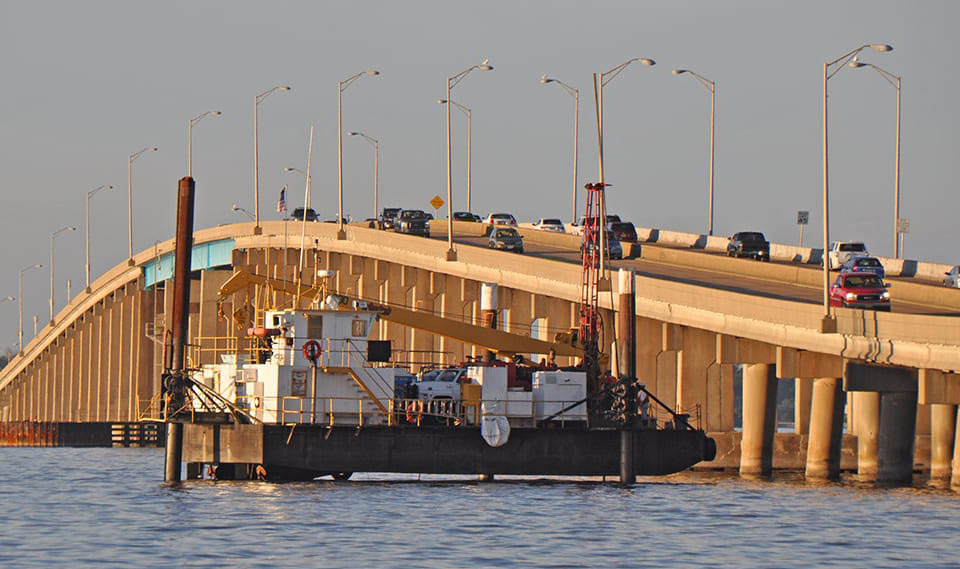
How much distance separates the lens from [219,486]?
59.1 meters

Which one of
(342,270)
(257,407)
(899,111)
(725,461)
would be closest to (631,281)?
(257,407)

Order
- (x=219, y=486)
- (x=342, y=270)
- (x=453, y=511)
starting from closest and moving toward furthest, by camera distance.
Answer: (x=453, y=511) → (x=219, y=486) → (x=342, y=270)

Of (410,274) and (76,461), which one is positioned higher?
(410,274)

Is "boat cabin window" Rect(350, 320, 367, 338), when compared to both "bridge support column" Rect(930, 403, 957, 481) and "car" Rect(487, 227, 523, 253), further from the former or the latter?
"car" Rect(487, 227, 523, 253)

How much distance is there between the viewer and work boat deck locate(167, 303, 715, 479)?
59.2m

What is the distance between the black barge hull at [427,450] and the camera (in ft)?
193

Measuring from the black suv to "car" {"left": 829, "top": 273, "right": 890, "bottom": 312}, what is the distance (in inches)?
2226

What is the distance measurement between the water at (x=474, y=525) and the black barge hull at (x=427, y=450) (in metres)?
0.87

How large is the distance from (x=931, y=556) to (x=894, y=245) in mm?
61264

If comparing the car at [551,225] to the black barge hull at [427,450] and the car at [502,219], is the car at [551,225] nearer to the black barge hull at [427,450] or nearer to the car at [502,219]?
the car at [502,219]

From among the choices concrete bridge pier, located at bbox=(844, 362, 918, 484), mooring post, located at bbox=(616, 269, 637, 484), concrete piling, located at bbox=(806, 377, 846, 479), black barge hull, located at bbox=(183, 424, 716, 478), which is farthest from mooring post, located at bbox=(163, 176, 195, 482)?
concrete piling, located at bbox=(806, 377, 846, 479)

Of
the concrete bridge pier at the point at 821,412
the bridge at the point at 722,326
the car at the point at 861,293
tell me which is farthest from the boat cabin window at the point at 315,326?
the car at the point at 861,293

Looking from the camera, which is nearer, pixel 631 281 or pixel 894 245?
pixel 631 281

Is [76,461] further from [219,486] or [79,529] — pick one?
[79,529]
